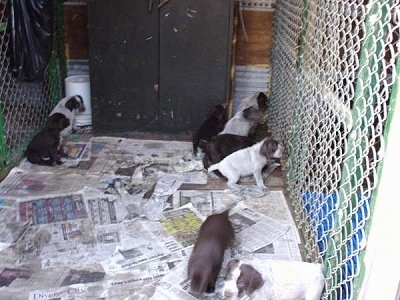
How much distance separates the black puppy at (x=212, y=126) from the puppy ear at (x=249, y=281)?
6.61 feet

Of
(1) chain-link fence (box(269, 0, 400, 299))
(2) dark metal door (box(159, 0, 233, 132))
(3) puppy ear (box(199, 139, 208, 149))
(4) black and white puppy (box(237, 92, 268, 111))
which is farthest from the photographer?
(4) black and white puppy (box(237, 92, 268, 111))

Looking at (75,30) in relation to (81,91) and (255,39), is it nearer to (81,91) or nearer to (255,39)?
(81,91)

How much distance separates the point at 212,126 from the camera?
12.5 feet

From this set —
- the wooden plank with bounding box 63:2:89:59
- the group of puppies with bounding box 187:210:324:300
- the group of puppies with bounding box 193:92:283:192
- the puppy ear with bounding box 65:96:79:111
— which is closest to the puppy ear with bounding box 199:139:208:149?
the group of puppies with bounding box 193:92:283:192

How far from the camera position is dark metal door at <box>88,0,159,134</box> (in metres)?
3.89

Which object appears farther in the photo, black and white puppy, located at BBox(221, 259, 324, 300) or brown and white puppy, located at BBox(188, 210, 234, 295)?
brown and white puppy, located at BBox(188, 210, 234, 295)

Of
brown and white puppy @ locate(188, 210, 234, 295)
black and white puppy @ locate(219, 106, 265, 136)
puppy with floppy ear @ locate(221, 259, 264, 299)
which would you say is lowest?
brown and white puppy @ locate(188, 210, 234, 295)

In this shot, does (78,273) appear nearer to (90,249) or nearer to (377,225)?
(90,249)

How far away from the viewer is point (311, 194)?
2502 millimetres

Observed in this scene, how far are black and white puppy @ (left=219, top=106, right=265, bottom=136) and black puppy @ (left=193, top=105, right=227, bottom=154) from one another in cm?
Answer: 8

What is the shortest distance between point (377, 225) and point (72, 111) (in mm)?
3222

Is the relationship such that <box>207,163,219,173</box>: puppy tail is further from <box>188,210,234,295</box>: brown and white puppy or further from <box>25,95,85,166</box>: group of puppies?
<box>25,95,85,166</box>: group of puppies

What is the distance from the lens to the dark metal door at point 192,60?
12.7 feet

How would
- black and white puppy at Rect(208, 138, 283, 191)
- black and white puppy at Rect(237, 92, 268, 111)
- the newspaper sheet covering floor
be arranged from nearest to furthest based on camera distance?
1. the newspaper sheet covering floor
2. black and white puppy at Rect(208, 138, 283, 191)
3. black and white puppy at Rect(237, 92, 268, 111)
